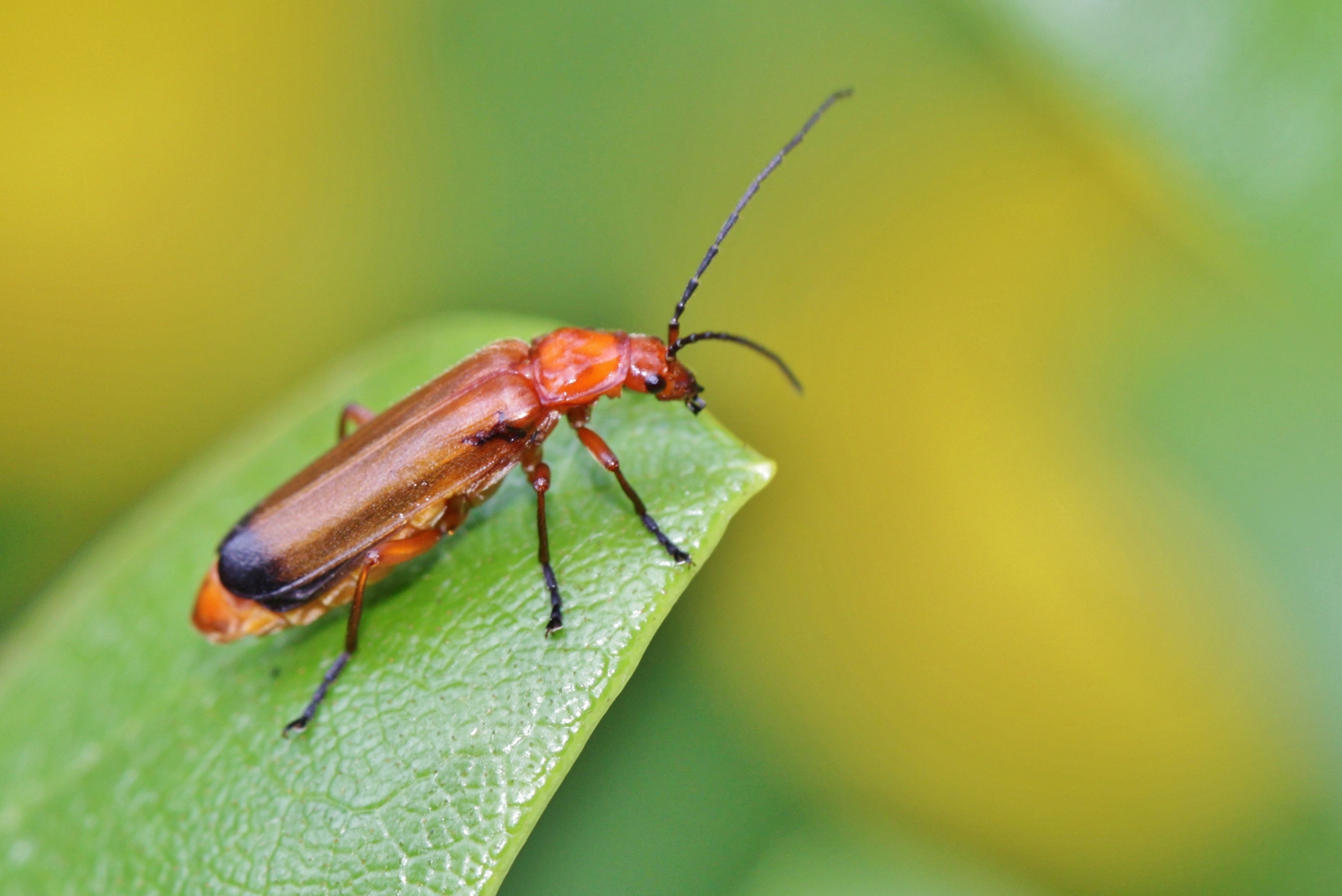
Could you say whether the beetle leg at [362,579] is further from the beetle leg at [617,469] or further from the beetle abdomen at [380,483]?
the beetle leg at [617,469]

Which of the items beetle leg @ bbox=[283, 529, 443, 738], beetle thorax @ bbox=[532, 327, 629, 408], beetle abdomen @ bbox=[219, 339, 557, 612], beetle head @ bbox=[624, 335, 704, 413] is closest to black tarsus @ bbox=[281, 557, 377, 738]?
beetle leg @ bbox=[283, 529, 443, 738]

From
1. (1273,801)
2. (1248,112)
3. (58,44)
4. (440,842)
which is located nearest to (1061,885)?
(1273,801)

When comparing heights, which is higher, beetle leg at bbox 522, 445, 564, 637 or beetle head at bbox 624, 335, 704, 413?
beetle head at bbox 624, 335, 704, 413

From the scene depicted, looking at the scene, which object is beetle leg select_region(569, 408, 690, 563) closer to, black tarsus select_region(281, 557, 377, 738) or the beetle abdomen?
the beetle abdomen

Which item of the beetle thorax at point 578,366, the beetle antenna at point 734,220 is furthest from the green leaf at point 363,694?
the beetle antenna at point 734,220

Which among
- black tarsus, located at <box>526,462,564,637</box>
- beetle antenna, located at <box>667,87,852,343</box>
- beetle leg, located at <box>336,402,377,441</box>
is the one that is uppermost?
beetle antenna, located at <box>667,87,852,343</box>

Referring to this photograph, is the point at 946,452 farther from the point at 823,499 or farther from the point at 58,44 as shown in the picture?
the point at 58,44
